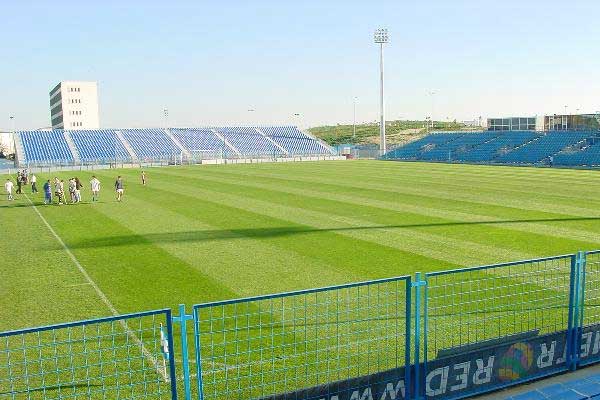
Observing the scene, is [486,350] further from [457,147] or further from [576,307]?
[457,147]

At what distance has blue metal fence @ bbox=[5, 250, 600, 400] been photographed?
20.4 feet

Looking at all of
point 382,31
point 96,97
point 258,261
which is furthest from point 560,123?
point 96,97

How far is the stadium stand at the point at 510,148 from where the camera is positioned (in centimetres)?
5419

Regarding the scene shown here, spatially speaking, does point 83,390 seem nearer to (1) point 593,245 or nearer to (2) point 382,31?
(1) point 593,245

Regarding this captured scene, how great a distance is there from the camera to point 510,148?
6272cm

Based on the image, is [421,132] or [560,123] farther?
[421,132]

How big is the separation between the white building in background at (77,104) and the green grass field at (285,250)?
10581 cm

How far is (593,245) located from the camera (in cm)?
1486

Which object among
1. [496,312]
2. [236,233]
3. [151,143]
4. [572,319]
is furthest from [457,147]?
[572,319]

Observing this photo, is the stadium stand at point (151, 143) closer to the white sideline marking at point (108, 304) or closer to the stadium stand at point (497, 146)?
the stadium stand at point (497, 146)

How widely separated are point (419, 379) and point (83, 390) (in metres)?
4.15

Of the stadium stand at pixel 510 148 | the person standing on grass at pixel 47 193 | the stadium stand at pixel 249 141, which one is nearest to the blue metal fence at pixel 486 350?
the person standing on grass at pixel 47 193

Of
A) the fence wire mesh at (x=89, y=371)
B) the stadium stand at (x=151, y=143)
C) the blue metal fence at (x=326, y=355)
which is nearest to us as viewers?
the blue metal fence at (x=326, y=355)

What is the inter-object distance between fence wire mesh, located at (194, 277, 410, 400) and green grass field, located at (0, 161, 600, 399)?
5cm
